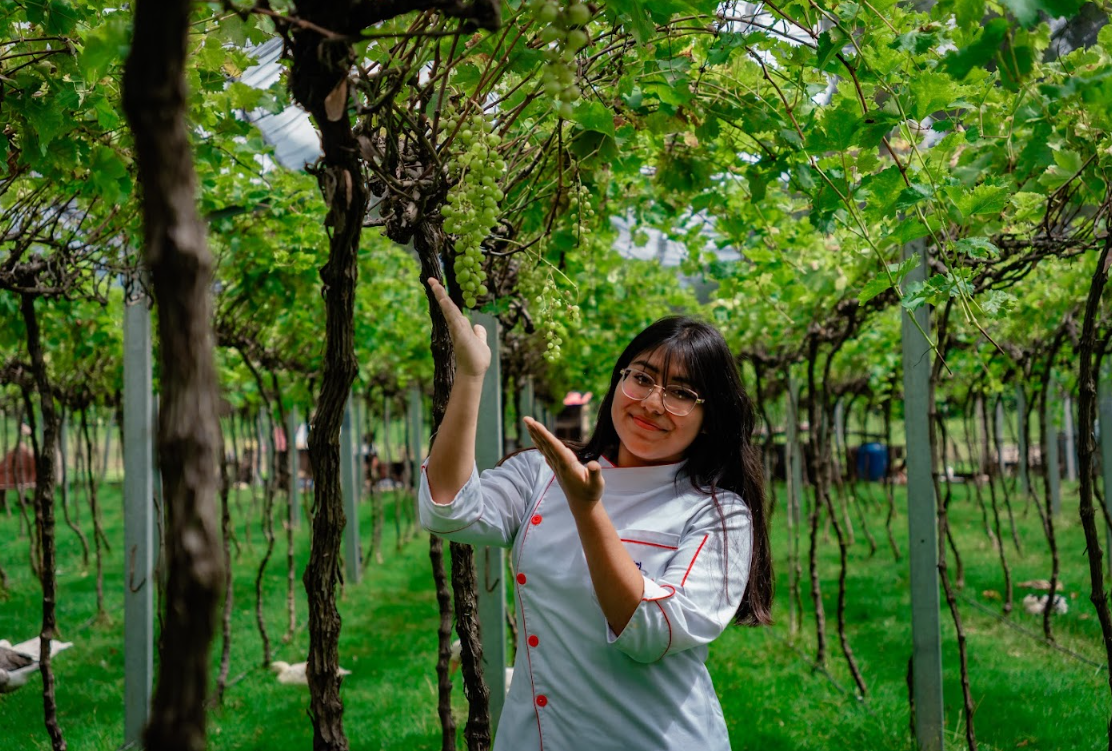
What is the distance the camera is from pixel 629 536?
1697 millimetres

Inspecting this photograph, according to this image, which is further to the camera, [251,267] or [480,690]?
[251,267]

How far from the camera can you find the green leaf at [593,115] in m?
1.75

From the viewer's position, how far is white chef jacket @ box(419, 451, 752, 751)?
5.06ft

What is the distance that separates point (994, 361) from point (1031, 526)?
3.67 metres

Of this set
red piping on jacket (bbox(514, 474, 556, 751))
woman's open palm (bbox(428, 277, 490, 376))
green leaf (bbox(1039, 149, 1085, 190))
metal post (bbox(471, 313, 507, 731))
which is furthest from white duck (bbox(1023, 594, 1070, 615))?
woman's open palm (bbox(428, 277, 490, 376))

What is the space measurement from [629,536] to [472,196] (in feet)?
2.26

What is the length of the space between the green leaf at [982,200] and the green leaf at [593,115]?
2.62 ft

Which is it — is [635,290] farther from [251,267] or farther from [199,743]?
[199,743]

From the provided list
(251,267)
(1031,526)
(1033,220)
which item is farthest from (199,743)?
(1031,526)

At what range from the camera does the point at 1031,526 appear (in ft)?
36.0

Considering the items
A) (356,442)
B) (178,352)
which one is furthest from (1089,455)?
(356,442)

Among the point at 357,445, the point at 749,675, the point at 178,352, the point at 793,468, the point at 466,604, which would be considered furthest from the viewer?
the point at 357,445

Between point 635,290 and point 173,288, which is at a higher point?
point 635,290

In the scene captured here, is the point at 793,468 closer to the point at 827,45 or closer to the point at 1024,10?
the point at 827,45
